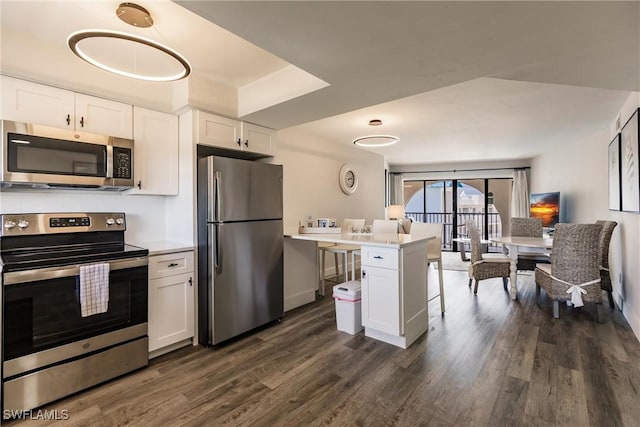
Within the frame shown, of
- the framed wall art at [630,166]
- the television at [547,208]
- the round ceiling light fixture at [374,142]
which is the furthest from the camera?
the television at [547,208]

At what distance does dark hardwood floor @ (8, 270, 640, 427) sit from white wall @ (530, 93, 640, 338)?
45cm

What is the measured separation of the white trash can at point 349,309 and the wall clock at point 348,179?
97.7 inches

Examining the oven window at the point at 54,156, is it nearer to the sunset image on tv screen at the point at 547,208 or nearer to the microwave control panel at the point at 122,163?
the microwave control panel at the point at 122,163

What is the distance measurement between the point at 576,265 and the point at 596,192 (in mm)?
2071

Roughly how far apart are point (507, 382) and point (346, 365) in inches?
44.0

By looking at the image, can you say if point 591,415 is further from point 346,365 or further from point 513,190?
point 513,190

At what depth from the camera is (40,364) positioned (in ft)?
6.09

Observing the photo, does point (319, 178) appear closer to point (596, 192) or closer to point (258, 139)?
point (258, 139)

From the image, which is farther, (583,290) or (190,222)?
(583,290)

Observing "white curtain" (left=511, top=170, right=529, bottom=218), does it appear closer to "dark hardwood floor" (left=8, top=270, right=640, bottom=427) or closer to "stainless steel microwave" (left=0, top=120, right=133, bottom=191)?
"dark hardwood floor" (left=8, top=270, right=640, bottom=427)

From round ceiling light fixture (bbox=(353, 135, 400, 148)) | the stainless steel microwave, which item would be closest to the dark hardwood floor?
the stainless steel microwave

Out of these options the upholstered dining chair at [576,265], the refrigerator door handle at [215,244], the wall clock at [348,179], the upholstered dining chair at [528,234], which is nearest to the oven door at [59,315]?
the refrigerator door handle at [215,244]

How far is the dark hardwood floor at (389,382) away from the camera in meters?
1.78

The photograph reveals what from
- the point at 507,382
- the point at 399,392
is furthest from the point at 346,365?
the point at 507,382
